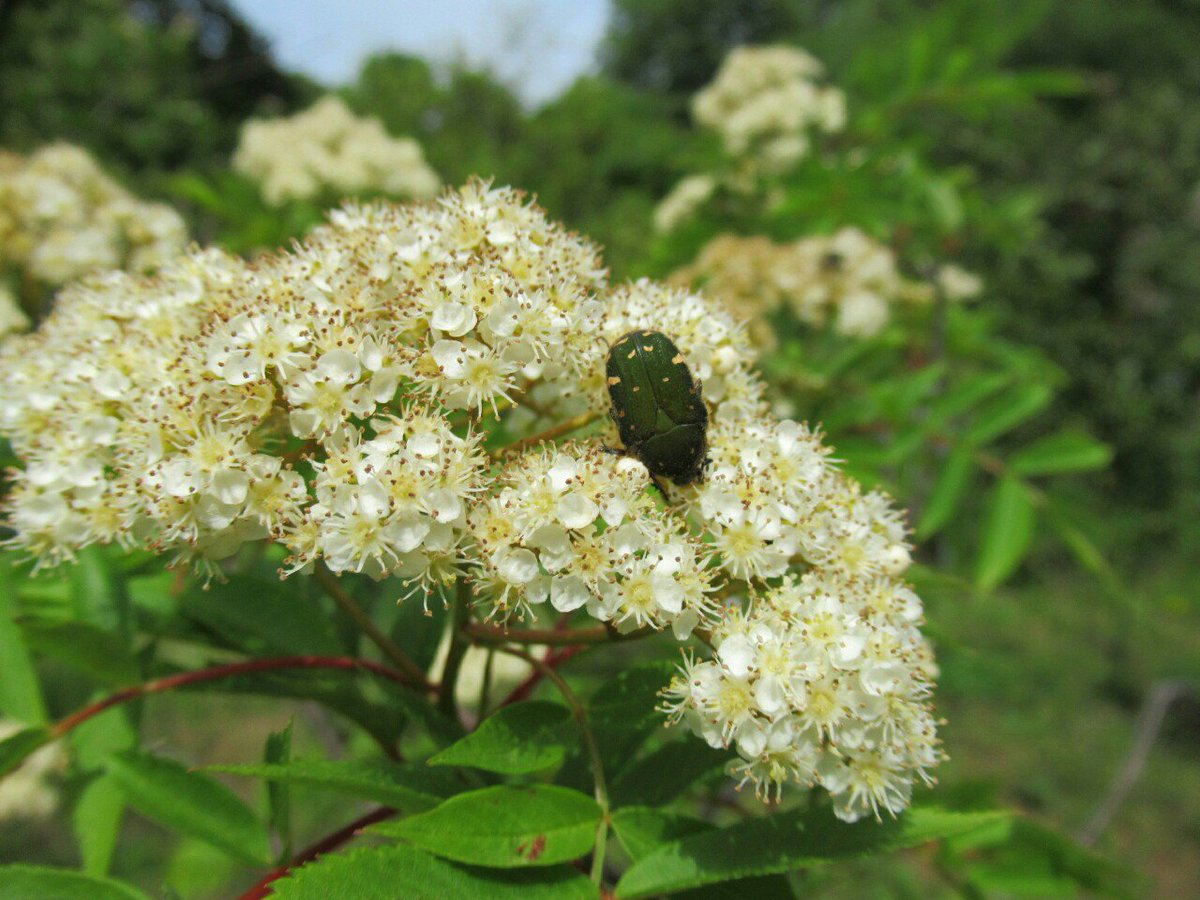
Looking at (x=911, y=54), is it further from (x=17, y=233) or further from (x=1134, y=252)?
(x=1134, y=252)

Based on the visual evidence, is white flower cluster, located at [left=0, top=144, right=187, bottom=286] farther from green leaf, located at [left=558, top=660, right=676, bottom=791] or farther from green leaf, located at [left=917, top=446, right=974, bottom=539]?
green leaf, located at [left=917, top=446, right=974, bottom=539]

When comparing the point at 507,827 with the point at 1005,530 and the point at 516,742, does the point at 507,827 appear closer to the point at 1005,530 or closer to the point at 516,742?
the point at 516,742

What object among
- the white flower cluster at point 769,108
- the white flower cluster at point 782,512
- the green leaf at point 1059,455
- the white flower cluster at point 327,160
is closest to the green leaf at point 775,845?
the white flower cluster at point 782,512

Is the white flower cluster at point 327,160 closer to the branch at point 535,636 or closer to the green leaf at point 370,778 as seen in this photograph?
the branch at point 535,636

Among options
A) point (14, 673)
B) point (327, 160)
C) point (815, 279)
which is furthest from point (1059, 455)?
point (327, 160)

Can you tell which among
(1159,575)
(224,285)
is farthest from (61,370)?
(1159,575)

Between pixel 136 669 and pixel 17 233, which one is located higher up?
pixel 17 233
